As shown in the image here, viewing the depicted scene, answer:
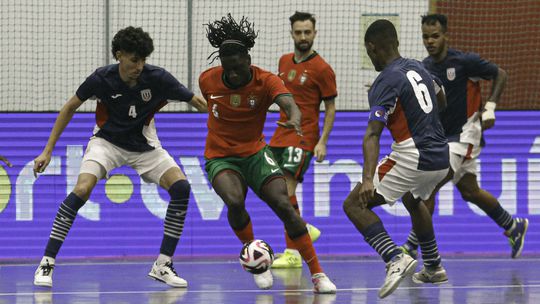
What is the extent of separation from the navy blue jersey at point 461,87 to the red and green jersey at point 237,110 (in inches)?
98.3

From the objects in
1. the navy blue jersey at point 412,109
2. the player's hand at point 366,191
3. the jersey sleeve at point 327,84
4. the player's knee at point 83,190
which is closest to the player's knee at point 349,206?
the player's hand at point 366,191

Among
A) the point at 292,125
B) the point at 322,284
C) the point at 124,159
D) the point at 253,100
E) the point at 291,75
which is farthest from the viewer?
the point at 291,75

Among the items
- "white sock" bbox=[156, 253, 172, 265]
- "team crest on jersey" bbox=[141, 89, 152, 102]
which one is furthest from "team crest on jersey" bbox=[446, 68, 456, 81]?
"white sock" bbox=[156, 253, 172, 265]

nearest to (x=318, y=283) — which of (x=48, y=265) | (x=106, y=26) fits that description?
(x=48, y=265)

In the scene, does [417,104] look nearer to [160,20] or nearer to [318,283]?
[318,283]

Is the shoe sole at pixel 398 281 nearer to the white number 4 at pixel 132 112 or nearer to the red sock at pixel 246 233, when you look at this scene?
the red sock at pixel 246 233

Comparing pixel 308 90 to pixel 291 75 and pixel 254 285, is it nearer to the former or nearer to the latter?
pixel 291 75

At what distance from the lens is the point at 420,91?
9203mm

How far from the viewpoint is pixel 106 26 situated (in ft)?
47.0

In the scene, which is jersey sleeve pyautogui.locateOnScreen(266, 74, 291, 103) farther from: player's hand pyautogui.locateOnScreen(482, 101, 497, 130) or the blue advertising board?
the blue advertising board

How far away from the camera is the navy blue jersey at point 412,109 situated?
908cm

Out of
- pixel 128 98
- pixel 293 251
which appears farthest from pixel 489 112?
pixel 128 98

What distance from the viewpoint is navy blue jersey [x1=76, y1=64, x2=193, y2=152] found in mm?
10320

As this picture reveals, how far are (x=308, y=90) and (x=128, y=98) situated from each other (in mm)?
2244
